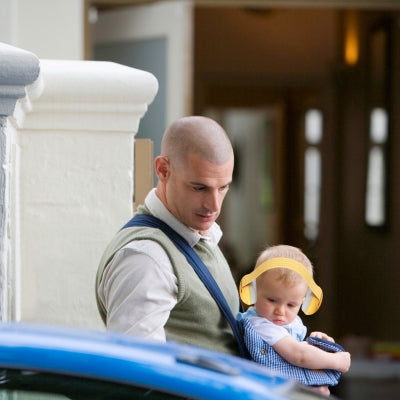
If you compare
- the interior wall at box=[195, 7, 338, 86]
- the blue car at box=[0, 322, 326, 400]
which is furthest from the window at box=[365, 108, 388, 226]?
the blue car at box=[0, 322, 326, 400]

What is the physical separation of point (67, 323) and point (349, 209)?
8.53 meters

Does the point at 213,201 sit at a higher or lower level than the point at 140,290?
higher

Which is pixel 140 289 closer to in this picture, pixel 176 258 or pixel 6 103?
pixel 176 258

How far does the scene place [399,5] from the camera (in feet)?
26.8

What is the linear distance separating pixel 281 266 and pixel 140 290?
16.8 inches

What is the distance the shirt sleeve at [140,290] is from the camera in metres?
2.65

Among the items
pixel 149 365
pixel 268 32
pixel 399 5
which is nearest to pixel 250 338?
pixel 149 365

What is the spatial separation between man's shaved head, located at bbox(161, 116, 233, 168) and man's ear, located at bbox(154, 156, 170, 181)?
0.6 inches

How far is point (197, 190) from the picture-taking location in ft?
9.29

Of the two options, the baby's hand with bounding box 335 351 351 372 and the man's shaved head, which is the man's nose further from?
the baby's hand with bounding box 335 351 351 372

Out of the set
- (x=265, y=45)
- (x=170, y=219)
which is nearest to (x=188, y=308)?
(x=170, y=219)

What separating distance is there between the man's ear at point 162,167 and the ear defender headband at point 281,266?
34cm

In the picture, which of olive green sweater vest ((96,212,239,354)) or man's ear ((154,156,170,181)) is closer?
olive green sweater vest ((96,212,239,354))

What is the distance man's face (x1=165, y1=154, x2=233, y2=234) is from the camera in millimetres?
2814
